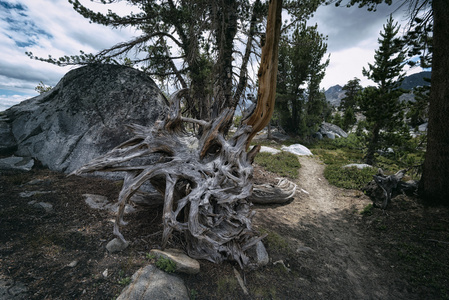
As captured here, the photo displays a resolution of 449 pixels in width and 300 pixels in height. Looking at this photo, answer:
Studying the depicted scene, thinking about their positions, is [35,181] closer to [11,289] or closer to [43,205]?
[43,205]

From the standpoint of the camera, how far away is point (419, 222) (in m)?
6.00

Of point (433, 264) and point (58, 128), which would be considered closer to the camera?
point (433, 264)

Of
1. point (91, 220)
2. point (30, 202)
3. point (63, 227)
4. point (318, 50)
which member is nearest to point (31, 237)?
point (63, 227)

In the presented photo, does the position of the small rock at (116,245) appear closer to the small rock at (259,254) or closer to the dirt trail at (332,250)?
the small rock at (259,254)

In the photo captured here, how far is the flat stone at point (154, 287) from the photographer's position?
2.72 metres

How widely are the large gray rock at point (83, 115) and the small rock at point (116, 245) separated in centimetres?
457

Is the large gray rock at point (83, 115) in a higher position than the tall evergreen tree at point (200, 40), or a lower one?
lower

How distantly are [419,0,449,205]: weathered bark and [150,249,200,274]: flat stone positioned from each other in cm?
778

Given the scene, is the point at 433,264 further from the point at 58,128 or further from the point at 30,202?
the point at 58,128

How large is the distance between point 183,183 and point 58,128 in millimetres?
6392

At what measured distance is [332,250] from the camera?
5383 millimetres

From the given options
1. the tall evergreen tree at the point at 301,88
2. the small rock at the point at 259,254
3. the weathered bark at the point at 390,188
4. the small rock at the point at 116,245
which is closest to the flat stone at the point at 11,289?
the small rock at the point at 116,245

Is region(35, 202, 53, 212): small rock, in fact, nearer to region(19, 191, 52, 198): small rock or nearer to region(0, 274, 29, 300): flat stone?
region(19, 191, 52, 198): small rock

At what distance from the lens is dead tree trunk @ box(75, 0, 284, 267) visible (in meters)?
3.89
